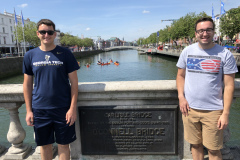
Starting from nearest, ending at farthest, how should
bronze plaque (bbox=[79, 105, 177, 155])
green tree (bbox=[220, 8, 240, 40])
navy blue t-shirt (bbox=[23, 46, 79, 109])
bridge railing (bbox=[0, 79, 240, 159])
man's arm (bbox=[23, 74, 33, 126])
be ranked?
navy blue t-shirt (bbox=[23, 46, 79, 109])
man's arm (bbox=[23, 74, 33, 126])
bridge railing (bbox=[0, 79, 240, 159])
bronze plaque (bbox=[79, 105, 177, 155])
green tree (bbox=[220, 8, 240, 40])

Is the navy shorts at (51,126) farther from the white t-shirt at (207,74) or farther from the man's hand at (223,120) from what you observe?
the man's hand at (223,120)

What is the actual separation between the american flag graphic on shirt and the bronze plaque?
76 cm

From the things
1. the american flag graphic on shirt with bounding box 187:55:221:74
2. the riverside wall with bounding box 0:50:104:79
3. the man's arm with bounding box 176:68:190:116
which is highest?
the american flag graphic on shirt with bounding box 187:55:221:74

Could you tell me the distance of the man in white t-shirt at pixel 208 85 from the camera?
2.10 metres

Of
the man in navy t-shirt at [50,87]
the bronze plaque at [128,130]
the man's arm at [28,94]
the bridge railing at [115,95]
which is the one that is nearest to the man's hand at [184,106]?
the bridge railing at [115,95]

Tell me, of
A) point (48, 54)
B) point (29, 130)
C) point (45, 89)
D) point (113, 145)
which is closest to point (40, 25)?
point (48, 54)

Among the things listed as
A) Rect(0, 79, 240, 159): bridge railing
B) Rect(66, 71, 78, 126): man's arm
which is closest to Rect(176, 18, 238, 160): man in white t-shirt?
Rect(0, 79, 240, 159): bridge railing

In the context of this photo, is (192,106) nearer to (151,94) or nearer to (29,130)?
(151,94)

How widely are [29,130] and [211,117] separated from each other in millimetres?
6652

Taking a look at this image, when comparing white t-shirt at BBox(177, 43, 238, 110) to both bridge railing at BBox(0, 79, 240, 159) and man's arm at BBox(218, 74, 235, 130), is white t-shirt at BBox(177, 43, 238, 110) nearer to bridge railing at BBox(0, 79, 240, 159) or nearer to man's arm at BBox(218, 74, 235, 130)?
man's arm at BBox(218, 74, 235, 130)

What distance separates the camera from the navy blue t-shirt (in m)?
2.22

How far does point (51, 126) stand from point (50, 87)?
20.1 inches

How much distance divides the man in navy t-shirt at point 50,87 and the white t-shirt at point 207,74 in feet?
4.31

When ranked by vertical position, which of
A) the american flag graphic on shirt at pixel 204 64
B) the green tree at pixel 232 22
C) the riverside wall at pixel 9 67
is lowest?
the riverside wall at pixel 9 67
